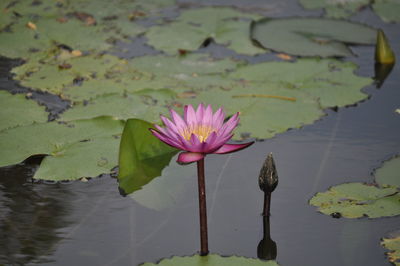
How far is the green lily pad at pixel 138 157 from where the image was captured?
2.75 m

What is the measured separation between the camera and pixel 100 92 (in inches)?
148

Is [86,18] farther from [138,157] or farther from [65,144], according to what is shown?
[138,157]

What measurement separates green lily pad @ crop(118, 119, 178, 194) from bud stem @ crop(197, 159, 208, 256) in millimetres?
610

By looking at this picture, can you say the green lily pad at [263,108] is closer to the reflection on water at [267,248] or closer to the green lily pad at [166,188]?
the green lily pad at [166,188]

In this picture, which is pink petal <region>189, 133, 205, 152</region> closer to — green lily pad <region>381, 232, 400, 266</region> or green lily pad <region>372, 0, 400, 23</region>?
green lily pad <region>381, 232, 400, 266</region>

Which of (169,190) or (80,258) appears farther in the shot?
(169,190)

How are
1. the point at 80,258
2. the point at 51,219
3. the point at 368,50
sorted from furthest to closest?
the point at 368,50 < the point at 51,219 < the point at 80,258

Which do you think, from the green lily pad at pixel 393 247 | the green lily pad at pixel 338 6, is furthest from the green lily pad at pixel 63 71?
the green lily pad at pixel 393 247

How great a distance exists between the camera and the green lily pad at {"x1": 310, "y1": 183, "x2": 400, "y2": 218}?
8.14 ft

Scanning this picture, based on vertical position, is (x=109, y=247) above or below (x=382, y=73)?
below

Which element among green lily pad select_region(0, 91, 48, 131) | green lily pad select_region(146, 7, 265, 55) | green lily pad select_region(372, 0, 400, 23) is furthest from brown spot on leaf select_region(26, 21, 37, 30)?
green lily pad select_region(372, 0, 400, 23)

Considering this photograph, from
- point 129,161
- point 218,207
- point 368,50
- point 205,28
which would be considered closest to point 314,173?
point 218,207

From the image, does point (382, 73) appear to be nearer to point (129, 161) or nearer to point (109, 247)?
point (129, 161)

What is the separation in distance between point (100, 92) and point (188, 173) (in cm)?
115
